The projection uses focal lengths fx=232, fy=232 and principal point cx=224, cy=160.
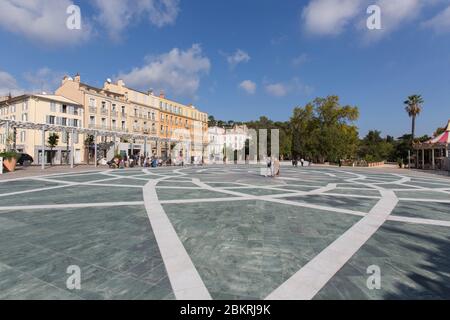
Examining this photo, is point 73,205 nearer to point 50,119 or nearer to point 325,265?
point 325,265

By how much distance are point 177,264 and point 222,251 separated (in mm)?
832

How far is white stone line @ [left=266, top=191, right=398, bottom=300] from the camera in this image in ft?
9.37

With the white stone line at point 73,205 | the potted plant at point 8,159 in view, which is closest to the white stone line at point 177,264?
the white stone line at point 73,205

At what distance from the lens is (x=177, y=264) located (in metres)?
3.57

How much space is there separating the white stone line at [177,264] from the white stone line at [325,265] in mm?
905

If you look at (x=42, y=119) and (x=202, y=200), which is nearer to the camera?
(x=202, y=200)

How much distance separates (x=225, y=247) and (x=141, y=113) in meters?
49.1

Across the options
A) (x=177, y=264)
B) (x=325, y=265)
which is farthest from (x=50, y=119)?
(x=325, y=265)

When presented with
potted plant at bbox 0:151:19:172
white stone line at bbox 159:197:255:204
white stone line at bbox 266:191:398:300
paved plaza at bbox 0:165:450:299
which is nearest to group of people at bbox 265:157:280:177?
white stone line at bbox 159:197:255:204

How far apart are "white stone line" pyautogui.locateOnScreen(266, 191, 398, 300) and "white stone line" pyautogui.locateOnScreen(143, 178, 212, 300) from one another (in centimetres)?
90

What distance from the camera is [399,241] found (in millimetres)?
4602
